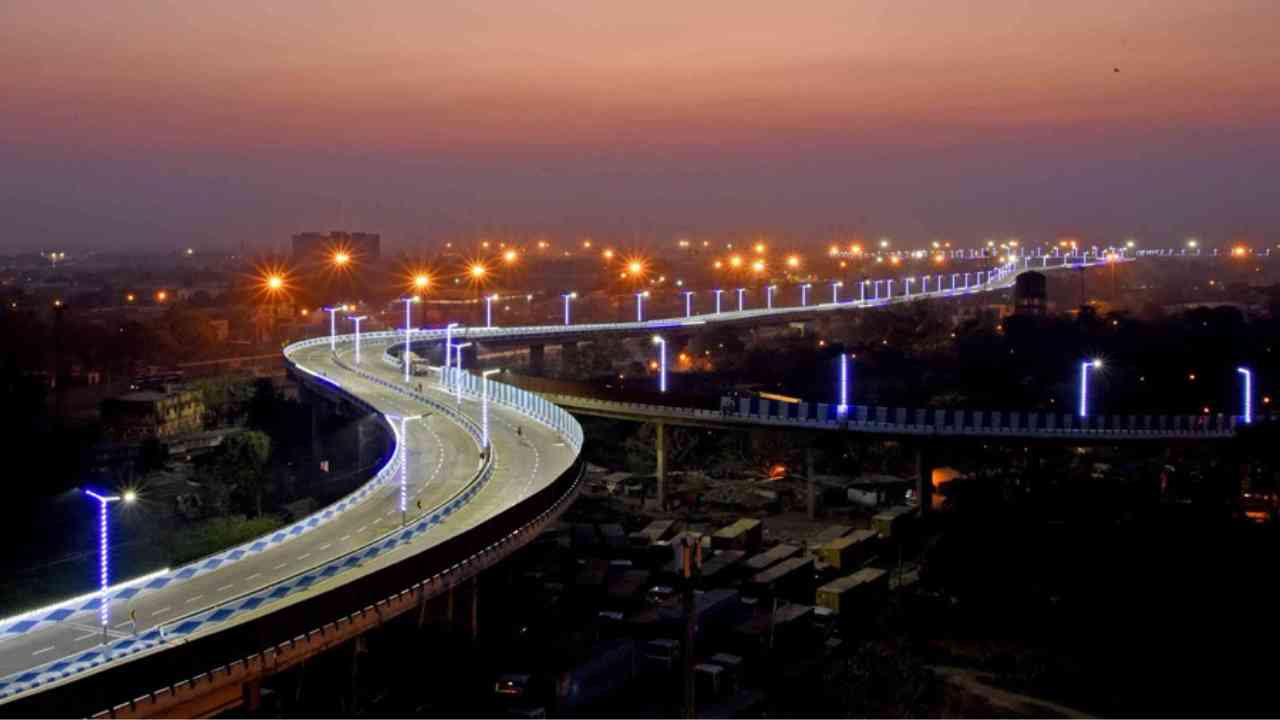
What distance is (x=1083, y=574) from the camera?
80.6 feet

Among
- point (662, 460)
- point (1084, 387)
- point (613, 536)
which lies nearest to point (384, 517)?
point (613, 536)

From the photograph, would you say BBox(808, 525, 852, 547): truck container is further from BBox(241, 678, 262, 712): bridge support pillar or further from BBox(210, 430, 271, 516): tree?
BBox(241, 678, 262, 712): bridge support pillar

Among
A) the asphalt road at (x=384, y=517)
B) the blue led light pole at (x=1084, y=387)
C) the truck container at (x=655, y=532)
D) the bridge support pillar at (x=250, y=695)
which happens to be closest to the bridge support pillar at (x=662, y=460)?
the truck container at (x=655, y=532)

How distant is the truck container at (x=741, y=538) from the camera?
27547mm

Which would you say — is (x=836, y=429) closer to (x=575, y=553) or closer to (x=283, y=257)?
(x=575, y=553)

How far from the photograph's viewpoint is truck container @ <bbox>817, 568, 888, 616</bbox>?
76.2 ft

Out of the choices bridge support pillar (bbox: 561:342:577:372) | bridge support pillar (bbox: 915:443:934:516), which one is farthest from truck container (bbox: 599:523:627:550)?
bridge support pillar (bbox: 561:342:577:372)

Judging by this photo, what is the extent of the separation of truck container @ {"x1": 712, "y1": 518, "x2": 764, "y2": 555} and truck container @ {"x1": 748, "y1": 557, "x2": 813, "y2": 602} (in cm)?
246

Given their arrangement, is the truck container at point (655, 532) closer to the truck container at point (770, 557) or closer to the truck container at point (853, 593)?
the truck container at point (770, 557)

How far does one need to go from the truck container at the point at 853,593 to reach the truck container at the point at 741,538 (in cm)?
347

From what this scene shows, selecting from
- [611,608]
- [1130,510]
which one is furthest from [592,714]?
[1130,510]

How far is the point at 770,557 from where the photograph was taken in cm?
2578

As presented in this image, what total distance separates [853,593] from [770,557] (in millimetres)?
2690

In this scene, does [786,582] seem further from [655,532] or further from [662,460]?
[662,460]
